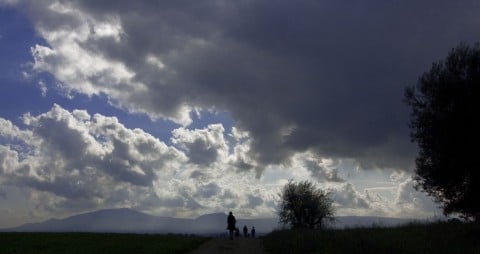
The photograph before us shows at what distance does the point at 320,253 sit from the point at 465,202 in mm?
15880

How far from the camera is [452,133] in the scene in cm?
3419

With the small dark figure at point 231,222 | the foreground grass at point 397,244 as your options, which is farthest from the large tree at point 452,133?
the small dark figure at point 231,222

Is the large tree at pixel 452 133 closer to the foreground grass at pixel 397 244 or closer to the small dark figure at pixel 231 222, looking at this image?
the foreground grass at pixel 397 244

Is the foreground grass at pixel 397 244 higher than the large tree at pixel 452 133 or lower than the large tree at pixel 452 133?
lower

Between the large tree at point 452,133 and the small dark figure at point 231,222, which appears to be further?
the small dark figure at point 231,222

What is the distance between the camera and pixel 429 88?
36.9 metres

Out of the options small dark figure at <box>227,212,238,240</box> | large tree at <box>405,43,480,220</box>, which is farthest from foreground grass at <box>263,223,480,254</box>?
small dark figure at <box>227,212,238,240</box>

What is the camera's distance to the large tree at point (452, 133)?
1325 inches

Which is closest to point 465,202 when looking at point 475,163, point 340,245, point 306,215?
point 475,163


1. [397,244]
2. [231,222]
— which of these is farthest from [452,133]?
[231,222]

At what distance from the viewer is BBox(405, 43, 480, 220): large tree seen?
110 feet

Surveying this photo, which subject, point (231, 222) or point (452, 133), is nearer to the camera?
point (452, 133)

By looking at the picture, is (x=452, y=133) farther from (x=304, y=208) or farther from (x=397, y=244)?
(x=304, y=208)

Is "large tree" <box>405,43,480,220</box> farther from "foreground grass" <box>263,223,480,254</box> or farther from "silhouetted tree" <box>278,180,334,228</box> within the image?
"silhouetted tree" <box>278,180,334,228</box>
